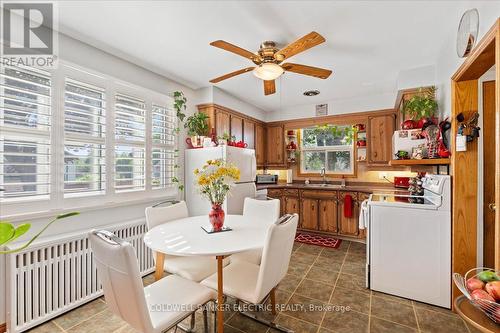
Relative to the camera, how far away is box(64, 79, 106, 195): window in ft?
7.41

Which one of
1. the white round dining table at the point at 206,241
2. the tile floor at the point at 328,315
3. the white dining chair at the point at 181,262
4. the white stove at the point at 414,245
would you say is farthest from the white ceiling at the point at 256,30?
the tile floor at the point at 328,315

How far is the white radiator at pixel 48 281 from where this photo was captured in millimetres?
1828

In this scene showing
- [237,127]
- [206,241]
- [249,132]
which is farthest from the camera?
[249,132]

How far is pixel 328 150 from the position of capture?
16.1ft

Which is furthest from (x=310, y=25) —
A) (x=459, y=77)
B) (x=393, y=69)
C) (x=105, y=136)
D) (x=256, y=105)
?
(x=256, y=105)

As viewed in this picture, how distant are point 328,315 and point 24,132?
313cm

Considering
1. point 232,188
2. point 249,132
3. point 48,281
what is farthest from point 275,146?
point 48,281

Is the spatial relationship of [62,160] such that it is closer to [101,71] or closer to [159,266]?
[101,71]

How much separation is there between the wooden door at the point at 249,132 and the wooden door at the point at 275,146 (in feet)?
2.05

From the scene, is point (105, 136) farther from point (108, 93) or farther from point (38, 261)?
point (38, 261)

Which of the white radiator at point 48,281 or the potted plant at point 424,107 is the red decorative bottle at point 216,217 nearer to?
the white radiator at point 48,281

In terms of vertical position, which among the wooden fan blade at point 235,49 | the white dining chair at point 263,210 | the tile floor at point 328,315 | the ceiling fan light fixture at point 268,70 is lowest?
the tile floor at point 328,315

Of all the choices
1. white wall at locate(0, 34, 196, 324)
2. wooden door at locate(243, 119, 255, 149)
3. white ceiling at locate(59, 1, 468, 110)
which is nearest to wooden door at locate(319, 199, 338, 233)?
wooden door at locate(243, 119, 255, 149)

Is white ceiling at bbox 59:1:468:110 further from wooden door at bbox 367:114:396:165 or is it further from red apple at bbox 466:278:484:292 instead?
red apple at bbox 466:278:484:292
